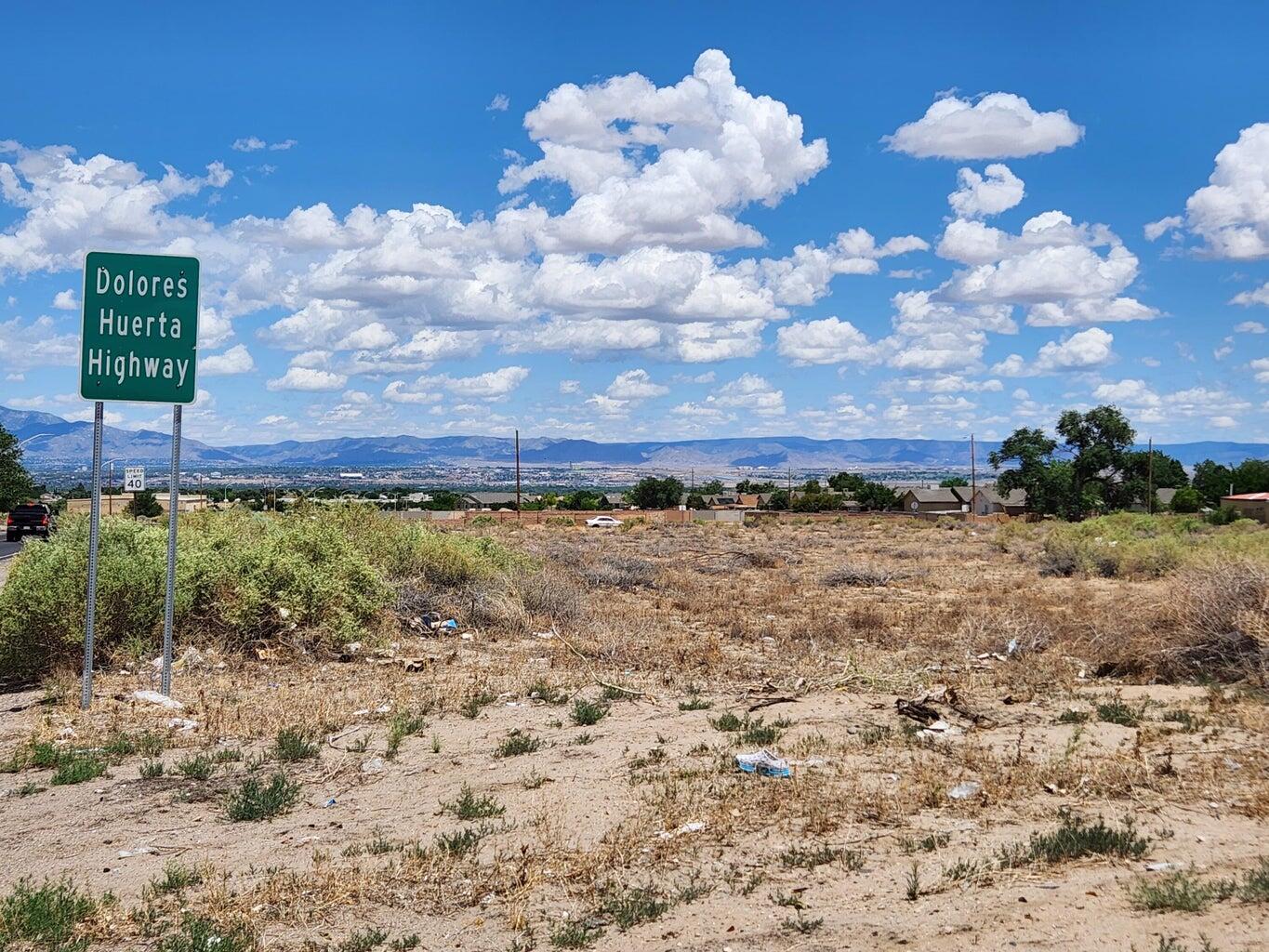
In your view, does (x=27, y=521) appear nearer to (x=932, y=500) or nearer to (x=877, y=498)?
(x=877, y=498)

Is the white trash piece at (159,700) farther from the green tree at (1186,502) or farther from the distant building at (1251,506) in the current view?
the green tree at (1186,502)

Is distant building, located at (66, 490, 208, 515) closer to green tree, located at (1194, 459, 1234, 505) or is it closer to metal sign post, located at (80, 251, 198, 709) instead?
metal sign post, located at (80, 251, 198, 709)

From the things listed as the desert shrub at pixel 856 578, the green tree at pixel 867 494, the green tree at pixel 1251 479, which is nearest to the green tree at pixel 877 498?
the green tree at pixel 867 494

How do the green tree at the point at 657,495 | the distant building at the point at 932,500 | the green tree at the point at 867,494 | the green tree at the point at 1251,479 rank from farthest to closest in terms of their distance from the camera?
the green tree at the point at 657,495 → the distant building at the point at 932,500 → the green tree at the point at 867,494 → the green tree at the point at 1251,479

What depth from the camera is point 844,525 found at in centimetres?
6078

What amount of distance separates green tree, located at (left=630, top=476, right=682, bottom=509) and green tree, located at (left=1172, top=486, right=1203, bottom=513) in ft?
166

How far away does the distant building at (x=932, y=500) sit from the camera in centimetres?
10425

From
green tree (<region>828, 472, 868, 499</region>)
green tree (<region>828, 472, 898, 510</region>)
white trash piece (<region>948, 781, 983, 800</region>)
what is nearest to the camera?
white trash piece (<region>948, 781, 983, 800</region>)

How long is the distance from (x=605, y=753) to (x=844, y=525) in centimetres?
5386

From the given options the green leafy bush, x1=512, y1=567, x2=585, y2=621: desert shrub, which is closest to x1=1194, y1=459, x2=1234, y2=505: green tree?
x1=512, y1=567, x2=585, y2=621: desert shrub

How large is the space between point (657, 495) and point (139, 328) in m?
103

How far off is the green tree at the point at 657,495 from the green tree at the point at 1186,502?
5057 cm

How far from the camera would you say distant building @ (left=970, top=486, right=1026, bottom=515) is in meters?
95.3

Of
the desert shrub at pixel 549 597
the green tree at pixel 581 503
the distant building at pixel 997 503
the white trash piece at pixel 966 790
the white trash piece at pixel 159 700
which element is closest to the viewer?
the white trash piece at pixel 966 790
